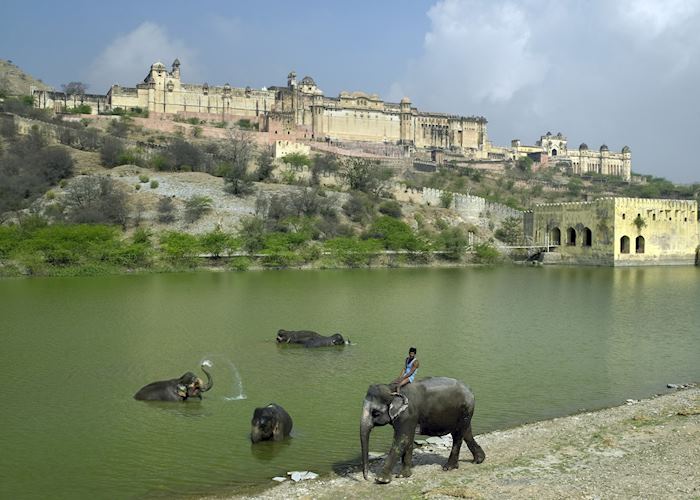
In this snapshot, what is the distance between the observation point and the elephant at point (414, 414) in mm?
7008

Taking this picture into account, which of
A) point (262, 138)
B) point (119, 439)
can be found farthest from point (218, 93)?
point (119, 439)

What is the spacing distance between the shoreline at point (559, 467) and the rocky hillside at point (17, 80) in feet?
288

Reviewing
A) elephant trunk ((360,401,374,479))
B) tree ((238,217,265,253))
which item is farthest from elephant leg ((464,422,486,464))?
tree ((238,217,265,253))

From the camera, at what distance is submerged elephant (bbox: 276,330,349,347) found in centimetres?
1442

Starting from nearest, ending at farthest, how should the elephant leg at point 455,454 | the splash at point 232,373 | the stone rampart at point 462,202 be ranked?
the elephant leg at point 455,454, the splash at point 232,373, the stone rampart at point 462,202

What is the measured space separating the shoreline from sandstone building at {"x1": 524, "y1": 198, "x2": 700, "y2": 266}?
3046 centimetres

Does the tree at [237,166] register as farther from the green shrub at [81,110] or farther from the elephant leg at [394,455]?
the elephant leg at [394,455]

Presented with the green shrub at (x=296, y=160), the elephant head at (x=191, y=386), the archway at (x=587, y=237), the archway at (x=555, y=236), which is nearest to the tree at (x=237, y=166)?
the green shrub at (x=296, y=160)

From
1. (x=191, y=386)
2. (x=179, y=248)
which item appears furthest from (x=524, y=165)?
(x=191, y=386)

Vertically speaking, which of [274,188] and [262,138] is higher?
[262,138]

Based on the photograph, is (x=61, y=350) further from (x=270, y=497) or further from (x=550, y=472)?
(x=550, y=472)

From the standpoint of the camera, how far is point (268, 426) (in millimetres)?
8430

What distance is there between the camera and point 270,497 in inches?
268

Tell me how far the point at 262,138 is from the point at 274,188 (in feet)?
61.8
